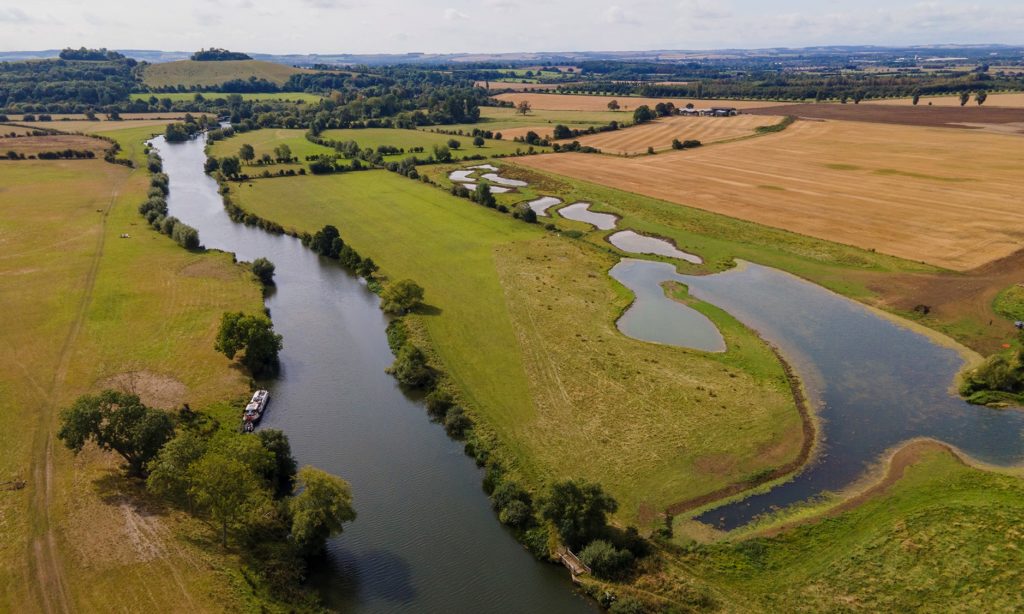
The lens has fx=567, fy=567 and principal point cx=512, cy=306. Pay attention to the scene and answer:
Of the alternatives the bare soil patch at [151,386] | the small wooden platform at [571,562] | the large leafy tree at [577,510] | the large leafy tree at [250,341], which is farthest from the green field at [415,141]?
the small wooden platform at [571,562]

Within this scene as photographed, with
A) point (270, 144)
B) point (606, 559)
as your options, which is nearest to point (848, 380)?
point (606, 559)

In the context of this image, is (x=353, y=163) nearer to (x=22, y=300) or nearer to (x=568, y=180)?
(x=568, y=180)

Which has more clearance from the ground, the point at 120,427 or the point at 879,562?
the point at 120,427

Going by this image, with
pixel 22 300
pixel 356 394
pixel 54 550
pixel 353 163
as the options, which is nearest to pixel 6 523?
pixel 54 550

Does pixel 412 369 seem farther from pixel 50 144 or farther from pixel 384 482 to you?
pixel 50 144

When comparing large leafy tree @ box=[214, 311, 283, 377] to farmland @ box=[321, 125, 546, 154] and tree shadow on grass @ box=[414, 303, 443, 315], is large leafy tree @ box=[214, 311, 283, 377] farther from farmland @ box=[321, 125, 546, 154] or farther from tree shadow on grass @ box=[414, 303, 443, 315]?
farmland @ box=[321, 125, 546, 154]

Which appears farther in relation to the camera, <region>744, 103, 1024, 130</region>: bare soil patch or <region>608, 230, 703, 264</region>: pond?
<region>744, 103, 1024, 130</region>: bare soil patch

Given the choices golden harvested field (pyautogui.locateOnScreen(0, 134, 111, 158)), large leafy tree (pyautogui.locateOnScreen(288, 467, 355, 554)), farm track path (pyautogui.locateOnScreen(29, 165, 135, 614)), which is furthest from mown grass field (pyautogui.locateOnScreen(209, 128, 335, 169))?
large leafy tree (pyautogui.locateOnScreen(288, 467, 355, 554))
